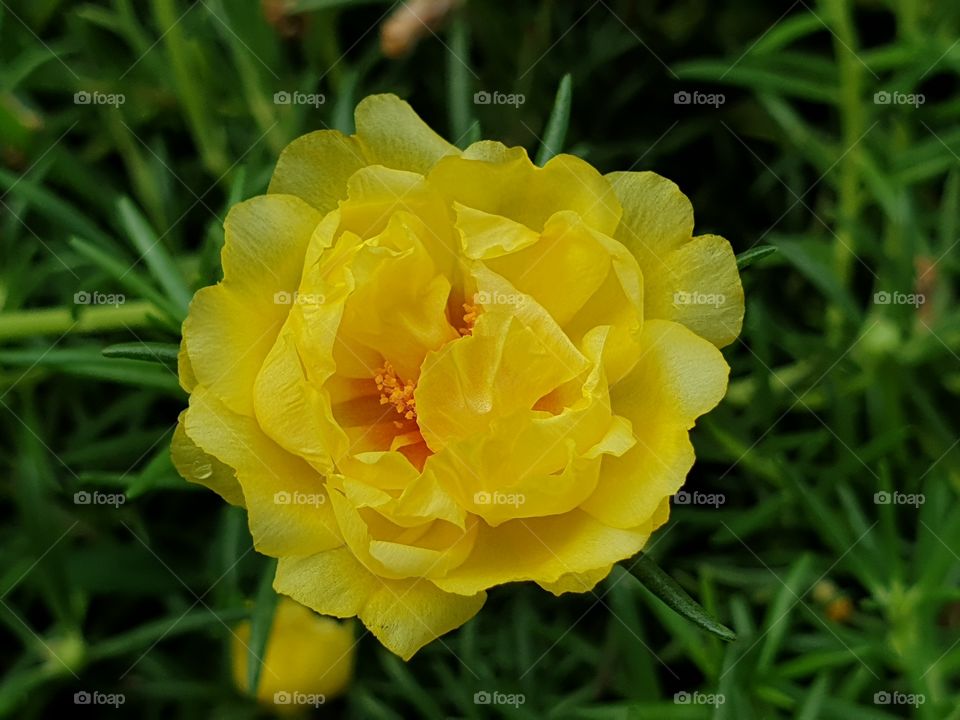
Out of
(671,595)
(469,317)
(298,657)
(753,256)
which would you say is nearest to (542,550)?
(671,595)

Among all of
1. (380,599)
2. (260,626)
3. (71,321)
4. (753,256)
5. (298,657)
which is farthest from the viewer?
(298,657)

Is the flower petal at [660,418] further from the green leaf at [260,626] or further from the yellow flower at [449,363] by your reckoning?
the green leaf at [260,626]

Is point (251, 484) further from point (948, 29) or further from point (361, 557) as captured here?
point (948, 29)

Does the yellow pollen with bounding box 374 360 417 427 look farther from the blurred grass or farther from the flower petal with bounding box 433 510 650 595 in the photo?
the blurred grass

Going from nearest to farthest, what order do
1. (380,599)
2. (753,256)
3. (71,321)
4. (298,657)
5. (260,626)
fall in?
(380,599) → (753,256) → (260,626) → (71,321) → (298,657)

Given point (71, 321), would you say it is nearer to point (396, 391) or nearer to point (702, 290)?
point (396, 391)

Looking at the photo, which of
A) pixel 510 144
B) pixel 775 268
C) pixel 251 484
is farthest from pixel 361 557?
pixel 775 268
